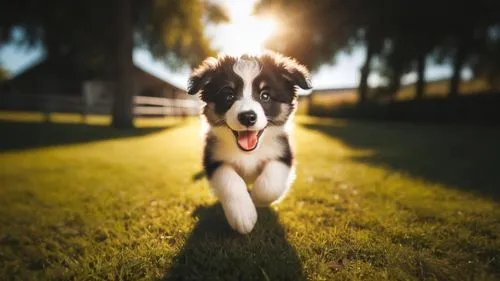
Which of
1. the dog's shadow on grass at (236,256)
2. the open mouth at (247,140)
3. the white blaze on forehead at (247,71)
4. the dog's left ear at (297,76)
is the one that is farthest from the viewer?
the dog's left ear at (297,76)

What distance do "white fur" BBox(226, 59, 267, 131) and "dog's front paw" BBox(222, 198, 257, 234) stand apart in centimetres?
61

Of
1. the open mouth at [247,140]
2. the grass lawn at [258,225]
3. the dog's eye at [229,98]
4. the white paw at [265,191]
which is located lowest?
the grass lawn at [258,225]

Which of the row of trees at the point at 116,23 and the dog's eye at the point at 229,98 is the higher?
the row of trees at the point at 116,23

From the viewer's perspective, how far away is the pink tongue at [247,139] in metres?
3.23

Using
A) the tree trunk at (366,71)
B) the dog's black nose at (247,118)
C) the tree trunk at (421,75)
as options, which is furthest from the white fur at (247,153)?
the tree trunk at (366,71)

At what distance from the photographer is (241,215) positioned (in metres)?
3.00

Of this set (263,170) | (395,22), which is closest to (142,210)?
(263,170)

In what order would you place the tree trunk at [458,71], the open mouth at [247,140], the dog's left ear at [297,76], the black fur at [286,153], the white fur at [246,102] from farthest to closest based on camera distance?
the tree trunk at [458,71]
the black fur at [286,153]
the dog's left ear at [297,76]
the open mouth at [247,140]
the white fur at [246,102]

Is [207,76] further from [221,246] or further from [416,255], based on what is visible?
[416,255]

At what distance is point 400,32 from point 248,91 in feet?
86.0

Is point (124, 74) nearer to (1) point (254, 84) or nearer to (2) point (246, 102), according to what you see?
(1) point (254, 84)

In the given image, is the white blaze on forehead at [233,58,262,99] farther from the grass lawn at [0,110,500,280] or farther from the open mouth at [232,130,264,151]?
the grass lawn at [0,110,500,280]

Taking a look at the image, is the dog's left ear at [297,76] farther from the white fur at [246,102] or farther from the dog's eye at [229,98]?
the dog's eye at [229,98]

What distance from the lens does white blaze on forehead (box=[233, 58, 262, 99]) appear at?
335 centimetres
